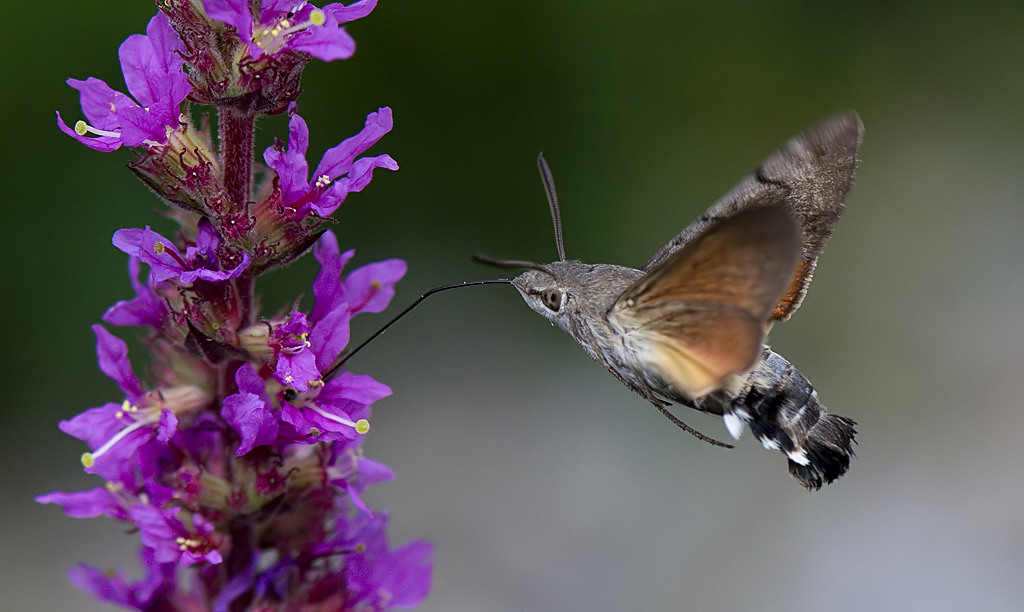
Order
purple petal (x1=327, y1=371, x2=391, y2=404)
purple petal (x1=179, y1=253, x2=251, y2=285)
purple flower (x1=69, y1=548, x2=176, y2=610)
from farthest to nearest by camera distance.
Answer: purple flower (x1=69, y1=548, x2=176, y2=610) < purple petal (x1=327, y1=371, x2=391, y2=404) < purple petal (x1=179, y1=253, x2=251, y2=285)

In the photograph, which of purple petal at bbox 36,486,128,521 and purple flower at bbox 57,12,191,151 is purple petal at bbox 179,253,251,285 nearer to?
purple flower at bbox 57,12,191,151

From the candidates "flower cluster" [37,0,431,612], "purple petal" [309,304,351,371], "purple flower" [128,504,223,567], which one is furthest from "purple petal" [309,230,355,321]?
"purple flower" [128,504,223,567]

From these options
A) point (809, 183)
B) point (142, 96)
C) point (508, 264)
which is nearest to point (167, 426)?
point (142, 96)

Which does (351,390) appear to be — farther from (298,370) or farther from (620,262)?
(620,262)

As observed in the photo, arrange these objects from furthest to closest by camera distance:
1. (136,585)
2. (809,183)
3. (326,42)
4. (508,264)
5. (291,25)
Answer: (809,183)
(508,264)
(136,585)
(291,25)
(326,42)

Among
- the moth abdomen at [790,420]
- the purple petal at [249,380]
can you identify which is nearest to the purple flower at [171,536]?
the purple petal at [249,380]

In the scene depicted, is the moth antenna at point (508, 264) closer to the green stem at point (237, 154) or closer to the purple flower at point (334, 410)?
the purple flower at point (334, 410)

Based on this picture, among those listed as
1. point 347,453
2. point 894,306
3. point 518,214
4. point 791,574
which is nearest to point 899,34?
point 894,306

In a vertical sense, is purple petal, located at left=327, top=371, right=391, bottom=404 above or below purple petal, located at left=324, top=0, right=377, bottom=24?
below
